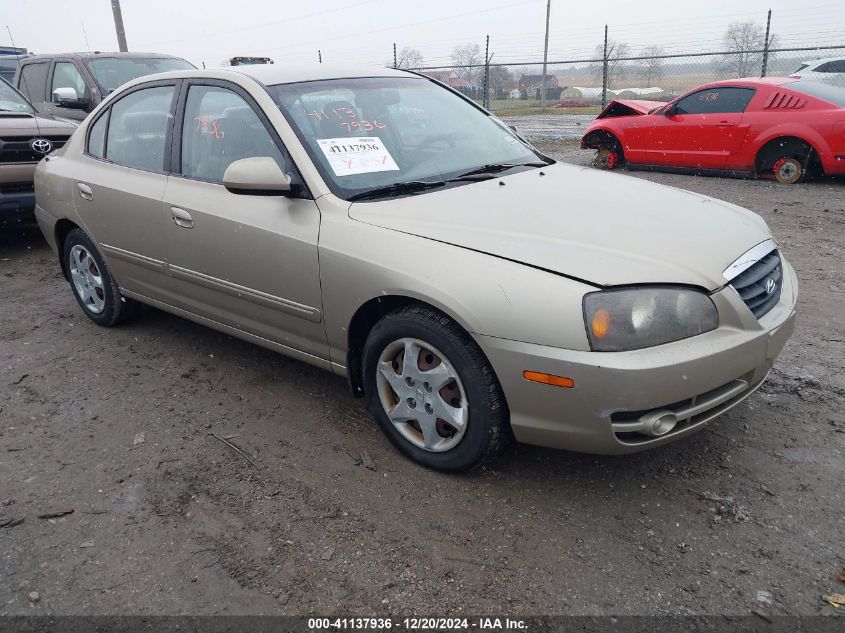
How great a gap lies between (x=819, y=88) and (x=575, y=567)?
27.3 ft

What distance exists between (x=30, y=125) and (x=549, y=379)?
643 centimetres

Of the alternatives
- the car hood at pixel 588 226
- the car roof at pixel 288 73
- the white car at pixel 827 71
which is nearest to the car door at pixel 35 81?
the car roof at pixel 288 73

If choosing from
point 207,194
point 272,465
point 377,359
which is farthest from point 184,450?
point 207,194

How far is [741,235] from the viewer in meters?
2.86

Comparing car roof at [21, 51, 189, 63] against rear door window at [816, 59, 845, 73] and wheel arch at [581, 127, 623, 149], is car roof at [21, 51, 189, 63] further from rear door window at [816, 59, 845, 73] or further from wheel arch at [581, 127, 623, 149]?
rear door window at [816, 59, 845, 73]

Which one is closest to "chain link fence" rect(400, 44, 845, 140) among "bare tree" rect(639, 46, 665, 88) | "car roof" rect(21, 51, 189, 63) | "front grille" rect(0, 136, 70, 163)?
"bare tree" rect(639, 46, 665, 88)

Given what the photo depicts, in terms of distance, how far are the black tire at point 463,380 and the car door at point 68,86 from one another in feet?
25.1

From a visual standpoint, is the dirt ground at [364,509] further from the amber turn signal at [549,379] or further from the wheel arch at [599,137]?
the wheel arch at [599,137]

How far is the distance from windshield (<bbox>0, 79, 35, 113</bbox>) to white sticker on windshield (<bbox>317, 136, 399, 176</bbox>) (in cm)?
556

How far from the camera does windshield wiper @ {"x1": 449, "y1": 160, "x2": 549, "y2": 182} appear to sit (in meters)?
3.27

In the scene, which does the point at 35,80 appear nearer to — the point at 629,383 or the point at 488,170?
the point at 488,170

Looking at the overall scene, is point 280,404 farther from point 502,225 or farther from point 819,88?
point 819,88

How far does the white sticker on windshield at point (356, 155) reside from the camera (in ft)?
10.3

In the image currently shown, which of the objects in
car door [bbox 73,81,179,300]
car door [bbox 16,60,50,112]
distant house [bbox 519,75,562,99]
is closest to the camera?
car door [bbox 73,81,179,300]
